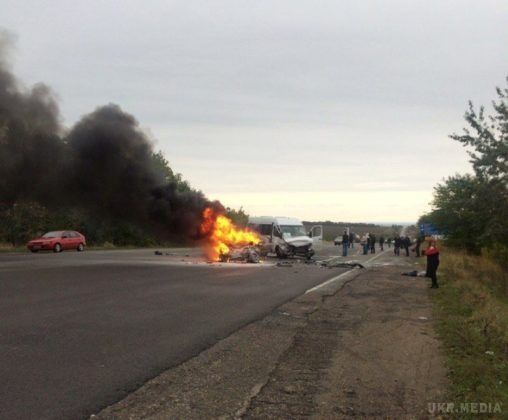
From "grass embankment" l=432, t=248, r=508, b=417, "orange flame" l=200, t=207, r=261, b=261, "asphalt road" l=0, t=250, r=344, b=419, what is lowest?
"asphalt road" l=0, t=250, r=344, b=419

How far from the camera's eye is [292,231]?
108 ft

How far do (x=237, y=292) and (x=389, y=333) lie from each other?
5.84 m

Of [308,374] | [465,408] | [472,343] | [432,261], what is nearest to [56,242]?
[432,261]

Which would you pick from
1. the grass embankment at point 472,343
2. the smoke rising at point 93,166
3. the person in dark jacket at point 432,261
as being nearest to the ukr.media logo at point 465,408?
the grass embankment at point 472,343

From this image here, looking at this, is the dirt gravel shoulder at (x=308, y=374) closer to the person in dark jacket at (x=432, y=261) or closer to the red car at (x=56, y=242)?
the person in dark jacket at (x=432, y=261)

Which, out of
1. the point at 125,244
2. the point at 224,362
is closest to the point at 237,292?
the point at 224,362

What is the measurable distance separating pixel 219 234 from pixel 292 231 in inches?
276

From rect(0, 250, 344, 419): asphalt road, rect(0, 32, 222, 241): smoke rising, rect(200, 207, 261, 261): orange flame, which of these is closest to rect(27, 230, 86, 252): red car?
rect(0, 32, 222, 241): smoke rising

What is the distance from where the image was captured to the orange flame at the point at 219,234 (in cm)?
2652

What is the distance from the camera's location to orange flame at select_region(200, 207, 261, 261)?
87.0ft

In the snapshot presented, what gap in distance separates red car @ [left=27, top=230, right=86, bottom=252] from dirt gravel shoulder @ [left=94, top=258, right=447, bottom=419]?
25.7m

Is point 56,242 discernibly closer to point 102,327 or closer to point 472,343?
point 102,327

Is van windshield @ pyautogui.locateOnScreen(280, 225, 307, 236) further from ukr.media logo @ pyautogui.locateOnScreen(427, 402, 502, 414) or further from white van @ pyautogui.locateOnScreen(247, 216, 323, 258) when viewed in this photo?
ukr.media logo @ pyautogui.locateOnScreen(427, 402, 502, 414)

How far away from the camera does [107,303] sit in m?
11.7
